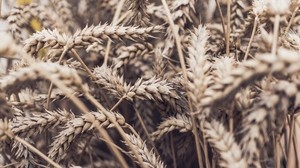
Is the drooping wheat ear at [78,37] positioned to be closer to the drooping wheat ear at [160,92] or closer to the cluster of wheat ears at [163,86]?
the cluster of wheat ears at [163,86]

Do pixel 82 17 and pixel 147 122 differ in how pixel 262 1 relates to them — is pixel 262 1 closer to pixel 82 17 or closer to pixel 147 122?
Result: pixel 147 122

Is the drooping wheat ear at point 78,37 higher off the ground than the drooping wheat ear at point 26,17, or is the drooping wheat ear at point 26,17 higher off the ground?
the drooping wheat ear at point 26,17

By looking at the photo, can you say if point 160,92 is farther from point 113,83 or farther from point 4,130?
point 4,130

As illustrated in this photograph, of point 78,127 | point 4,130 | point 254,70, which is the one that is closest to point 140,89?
point 78,127

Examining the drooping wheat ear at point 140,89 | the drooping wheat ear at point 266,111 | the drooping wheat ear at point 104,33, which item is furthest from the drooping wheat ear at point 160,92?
the drooping wheat ear at point 266,111

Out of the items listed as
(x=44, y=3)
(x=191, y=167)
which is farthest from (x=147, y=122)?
(x=44, y=3)

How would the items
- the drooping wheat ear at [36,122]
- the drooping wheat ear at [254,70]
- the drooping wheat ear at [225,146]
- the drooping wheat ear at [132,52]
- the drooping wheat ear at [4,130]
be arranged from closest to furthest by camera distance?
1. the drooping wheat ear at [254,70]
2. the drooping wheat ear at [225,146]
3. the drooping wheat ear at [4,130]
4. the drooping wheat ear at [36,122]
5. the drooping wheat ear at [132,52]

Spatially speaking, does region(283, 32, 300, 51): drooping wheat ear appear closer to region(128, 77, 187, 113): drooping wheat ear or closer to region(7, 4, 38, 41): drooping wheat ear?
region(128, 77, 187, 113): drooping wheat ear
